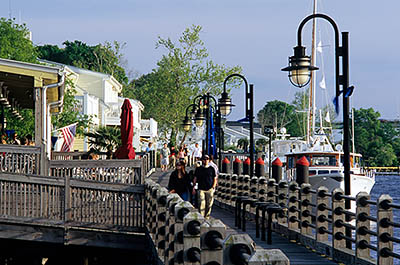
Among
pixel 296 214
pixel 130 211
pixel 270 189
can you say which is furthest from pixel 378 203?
pixel 270 189

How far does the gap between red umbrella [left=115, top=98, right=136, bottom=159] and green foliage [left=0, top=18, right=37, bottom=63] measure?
27687mm

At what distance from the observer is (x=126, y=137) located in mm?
22828

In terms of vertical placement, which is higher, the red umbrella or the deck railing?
the red umbrella

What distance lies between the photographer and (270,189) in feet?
65.1

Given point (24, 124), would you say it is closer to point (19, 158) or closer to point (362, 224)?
point (19, 158)

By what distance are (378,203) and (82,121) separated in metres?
39.0

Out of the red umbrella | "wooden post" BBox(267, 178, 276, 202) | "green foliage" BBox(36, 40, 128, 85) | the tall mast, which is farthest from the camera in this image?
"green foliage" BBox(36, 40, 128, 85)

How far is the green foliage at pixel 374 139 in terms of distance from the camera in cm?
13807

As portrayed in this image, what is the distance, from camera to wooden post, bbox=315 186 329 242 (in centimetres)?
1389

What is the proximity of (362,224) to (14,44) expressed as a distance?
144ft

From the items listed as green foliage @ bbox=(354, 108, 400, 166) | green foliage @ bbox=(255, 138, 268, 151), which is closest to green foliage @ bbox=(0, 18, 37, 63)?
green foliage @ bbox=(255, 138, 268, 151)

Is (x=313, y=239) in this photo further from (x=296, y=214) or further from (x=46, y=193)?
(x=46, y=193)

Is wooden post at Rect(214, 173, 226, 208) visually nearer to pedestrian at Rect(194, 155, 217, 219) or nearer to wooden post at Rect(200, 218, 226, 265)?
pedestrian at Rect(194, 155, 217, 219)

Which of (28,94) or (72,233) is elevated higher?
(28,94)
